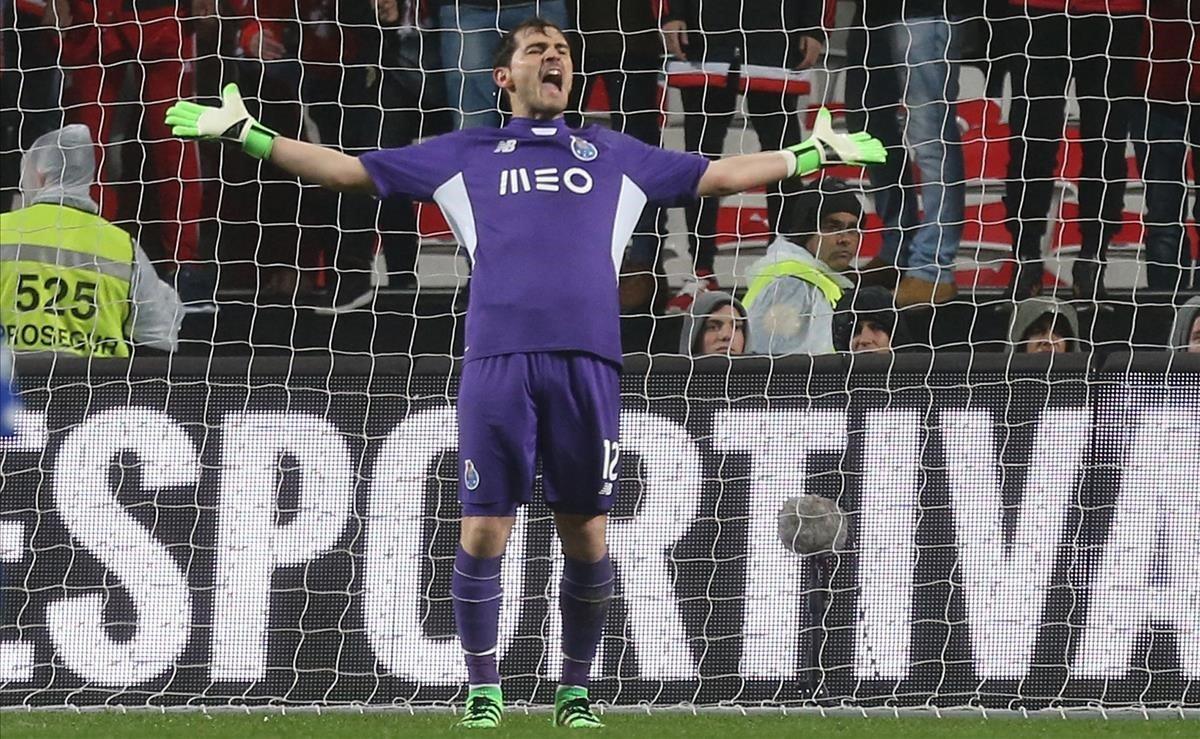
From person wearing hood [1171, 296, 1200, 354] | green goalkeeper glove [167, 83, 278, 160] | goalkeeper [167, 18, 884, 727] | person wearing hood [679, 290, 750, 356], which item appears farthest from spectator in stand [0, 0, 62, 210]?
person wearing hood [1171, 296, 1200, 354]

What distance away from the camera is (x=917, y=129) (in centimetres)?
773

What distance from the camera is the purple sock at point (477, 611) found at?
4.95 metres

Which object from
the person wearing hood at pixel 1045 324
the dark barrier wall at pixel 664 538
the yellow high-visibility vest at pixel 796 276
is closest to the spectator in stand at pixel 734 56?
the yellow high-visibility vest at pixel 796 276

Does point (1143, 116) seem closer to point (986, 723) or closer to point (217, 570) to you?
point (986, 723)

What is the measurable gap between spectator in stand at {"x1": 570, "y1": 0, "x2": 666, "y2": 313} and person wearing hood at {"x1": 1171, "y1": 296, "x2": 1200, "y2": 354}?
6.56 feet

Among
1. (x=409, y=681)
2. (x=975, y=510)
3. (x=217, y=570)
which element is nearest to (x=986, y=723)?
(x=975, y=510)

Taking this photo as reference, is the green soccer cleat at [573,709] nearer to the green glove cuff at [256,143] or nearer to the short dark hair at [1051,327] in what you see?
the green glove cuff at [256,143]

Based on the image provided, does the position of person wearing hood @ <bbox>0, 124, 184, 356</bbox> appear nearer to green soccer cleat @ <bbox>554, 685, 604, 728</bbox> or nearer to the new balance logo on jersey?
the new balance logo on jersey

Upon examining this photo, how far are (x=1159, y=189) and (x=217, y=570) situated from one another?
4162 millimetres

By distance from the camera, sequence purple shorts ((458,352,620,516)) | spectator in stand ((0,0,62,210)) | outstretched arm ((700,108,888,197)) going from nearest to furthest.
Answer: purple shorts ((458,352,620,516)) → outstretched arm ((700,108,888,197)) → spectator in stand ((0,0,62,210))

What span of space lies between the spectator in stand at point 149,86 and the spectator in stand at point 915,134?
267 centimetres

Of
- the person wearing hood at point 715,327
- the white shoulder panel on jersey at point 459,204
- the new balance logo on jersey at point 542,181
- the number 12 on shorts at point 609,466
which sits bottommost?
the number 12 on shorts at point 609,466

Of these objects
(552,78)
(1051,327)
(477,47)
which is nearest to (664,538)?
(552,78)

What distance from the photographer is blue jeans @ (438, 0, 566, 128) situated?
7.70 meters
